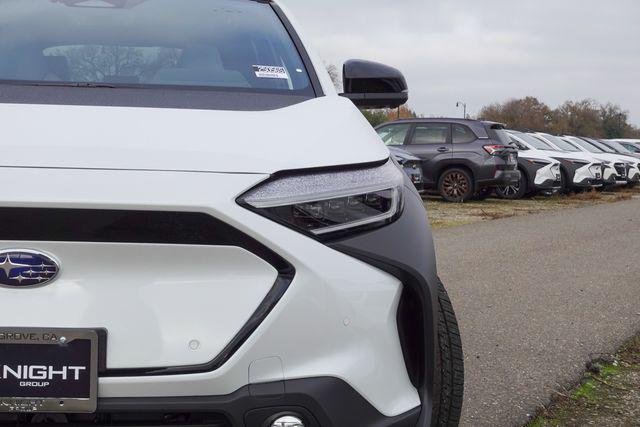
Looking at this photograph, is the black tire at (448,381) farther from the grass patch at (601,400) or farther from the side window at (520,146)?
the side window at (520,146)

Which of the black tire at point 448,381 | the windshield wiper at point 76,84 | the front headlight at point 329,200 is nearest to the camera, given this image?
the front headlight at point 329,200

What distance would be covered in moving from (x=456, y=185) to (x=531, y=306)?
9848mm

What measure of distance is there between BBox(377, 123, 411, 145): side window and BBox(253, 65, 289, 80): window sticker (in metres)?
12.5

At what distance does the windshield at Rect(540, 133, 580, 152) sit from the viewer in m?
17.9

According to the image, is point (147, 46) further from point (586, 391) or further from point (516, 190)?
point (516, 190)

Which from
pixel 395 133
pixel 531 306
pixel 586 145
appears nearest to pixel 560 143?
pixel 586 145

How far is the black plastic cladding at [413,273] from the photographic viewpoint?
167 cm

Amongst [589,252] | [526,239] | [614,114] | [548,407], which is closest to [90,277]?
[548,407]

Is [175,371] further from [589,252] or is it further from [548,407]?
[589,252]

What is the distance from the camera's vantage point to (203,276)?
159 cm

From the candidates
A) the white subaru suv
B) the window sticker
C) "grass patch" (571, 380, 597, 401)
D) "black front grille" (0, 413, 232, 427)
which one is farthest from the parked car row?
"black front grille" (0, 413, 232, 427)

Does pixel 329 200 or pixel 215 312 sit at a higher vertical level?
pixel 329 200

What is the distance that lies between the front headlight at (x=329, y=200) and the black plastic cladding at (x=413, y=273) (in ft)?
0.13

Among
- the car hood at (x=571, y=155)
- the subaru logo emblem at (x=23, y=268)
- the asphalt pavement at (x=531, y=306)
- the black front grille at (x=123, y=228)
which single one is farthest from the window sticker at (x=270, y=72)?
the car hood at (x=571, y=155)
